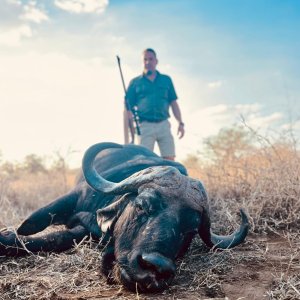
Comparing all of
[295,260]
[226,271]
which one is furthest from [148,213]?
[295,260]

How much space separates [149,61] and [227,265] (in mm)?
4969

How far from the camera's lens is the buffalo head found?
228 cm

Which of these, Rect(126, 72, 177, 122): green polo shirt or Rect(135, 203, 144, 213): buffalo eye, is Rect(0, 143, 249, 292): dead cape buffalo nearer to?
Rect(135, 203, 144, 213): buffalo eye

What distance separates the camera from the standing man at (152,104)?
23.1 ft

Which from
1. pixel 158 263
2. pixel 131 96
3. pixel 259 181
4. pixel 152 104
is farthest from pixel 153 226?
pixel 131 96

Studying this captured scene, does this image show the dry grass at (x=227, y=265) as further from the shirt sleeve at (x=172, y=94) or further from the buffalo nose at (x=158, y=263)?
the shirt sleeve at (x=172, y=94)

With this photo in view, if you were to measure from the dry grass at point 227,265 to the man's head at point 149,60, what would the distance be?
2919 mm

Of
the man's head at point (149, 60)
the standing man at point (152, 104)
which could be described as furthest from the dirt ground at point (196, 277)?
the man's head at point (149, 60)

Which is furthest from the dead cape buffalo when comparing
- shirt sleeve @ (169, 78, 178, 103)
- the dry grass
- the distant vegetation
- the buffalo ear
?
shirt sleeve @ (169, 78, 178, 103)

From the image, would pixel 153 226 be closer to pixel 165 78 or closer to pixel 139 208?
pixel 139 208

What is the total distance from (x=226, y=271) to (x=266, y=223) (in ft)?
4.77

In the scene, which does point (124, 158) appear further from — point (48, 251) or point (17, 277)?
point (17, 277)

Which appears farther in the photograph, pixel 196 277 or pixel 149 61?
pixel 149 61

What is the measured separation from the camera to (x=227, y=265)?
292 centimetres
